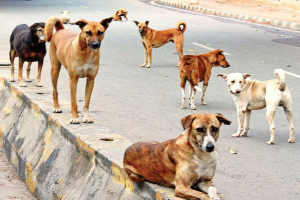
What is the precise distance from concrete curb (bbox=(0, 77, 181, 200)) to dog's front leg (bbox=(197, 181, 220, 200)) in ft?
0.75

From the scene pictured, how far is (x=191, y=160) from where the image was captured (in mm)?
4086

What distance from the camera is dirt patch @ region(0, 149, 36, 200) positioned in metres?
6.14

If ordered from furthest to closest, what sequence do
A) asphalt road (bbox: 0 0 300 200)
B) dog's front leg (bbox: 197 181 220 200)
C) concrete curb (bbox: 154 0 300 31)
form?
concrete curb (bbox: 154 0 300 31), asphalt road (bbox: 0 0 300 200), dog's front leg (bbox: 197 181 220 200)

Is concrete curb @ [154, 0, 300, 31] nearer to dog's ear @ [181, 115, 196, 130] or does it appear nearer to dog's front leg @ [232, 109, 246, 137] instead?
dog's front leg @ [232, 109, 246, 137]

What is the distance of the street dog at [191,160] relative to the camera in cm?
401

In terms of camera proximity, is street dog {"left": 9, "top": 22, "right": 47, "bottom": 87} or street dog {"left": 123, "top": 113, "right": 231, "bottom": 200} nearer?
street dog {"left": 123, "top": 113, "right": 231, "bottom": 200}

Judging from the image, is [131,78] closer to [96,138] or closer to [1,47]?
[1,47]

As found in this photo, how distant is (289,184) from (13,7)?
23.7 m

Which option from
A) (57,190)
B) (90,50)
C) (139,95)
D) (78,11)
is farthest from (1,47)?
(78,11)

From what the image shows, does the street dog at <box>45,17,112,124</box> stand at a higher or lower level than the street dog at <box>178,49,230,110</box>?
higher

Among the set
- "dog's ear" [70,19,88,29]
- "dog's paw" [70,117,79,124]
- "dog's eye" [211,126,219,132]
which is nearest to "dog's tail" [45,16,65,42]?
"dog's ear" [70,19,88,29]

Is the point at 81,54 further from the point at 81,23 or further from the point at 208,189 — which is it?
the point at 208,189

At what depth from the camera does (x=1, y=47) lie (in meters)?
14.2

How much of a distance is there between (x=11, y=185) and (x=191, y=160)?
10.1 feet
